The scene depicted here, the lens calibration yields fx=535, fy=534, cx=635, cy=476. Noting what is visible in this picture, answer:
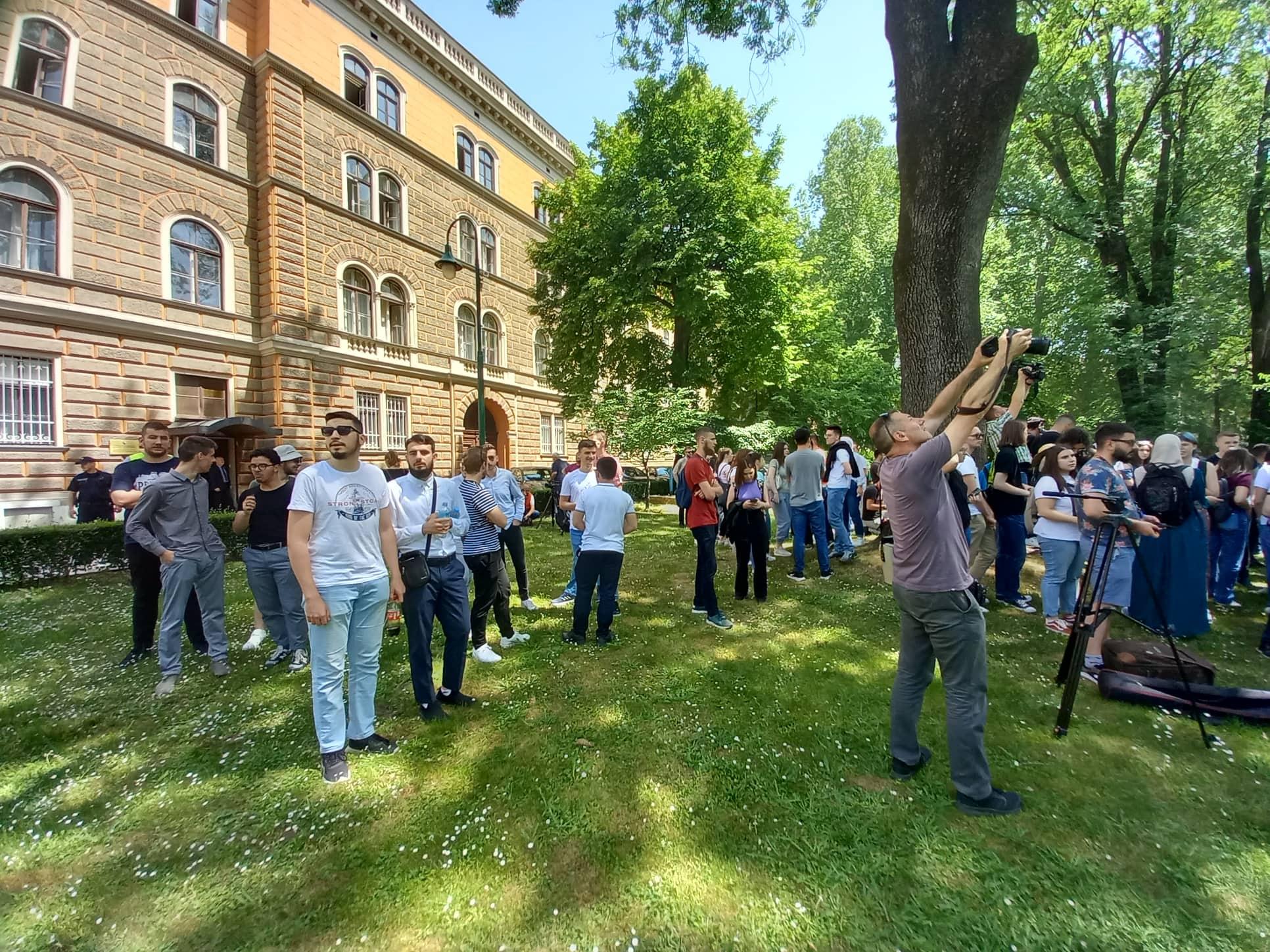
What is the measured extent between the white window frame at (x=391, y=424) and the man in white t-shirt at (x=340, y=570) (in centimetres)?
1791

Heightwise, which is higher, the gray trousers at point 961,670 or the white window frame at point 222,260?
the white window frame at point 222,260

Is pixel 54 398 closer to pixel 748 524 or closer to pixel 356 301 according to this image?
pixel 356 301

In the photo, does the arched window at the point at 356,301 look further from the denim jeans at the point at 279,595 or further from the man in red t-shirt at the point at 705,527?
the man in red t-shirt at the point at 705,527

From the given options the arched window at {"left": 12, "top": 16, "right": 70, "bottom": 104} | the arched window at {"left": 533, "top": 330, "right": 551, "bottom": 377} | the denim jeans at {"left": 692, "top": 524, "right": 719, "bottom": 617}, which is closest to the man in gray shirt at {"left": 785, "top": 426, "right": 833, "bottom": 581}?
the denim jeans at {"left": 692, "top": 524, "right": 719, "bottom": 617}

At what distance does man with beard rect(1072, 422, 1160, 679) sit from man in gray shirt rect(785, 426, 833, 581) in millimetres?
3023

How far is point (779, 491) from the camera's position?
9352 mm

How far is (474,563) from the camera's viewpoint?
497cm

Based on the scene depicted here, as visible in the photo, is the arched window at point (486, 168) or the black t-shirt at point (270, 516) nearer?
the black t-shirt at point (270, 516)

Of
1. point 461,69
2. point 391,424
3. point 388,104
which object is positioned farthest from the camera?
point 461,69

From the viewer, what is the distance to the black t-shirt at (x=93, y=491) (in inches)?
387

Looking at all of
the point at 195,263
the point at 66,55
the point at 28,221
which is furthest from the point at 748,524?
the point at 66,55

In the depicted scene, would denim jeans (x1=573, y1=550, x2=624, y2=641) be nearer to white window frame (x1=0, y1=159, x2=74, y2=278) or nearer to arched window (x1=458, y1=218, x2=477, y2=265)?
white window frame (x1=0, y1=159, x2=74, y2=278)

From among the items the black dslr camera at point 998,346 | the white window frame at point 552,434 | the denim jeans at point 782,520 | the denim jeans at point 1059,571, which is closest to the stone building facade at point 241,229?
the white window frame at point 552,434

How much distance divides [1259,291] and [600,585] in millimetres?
18670
